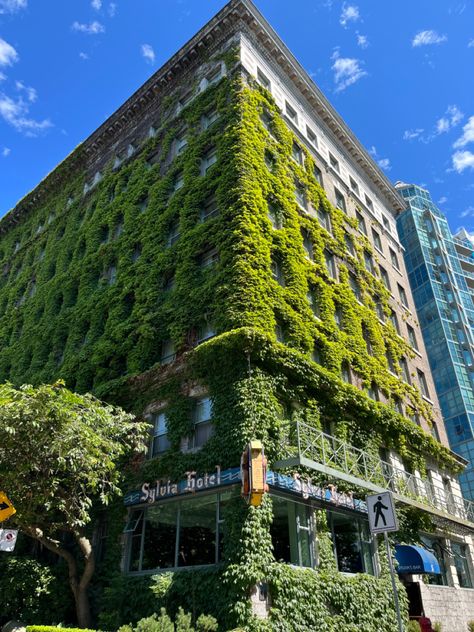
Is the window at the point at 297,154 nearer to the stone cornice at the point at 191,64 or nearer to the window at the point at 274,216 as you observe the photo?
the stone cornice at the point at 191,64

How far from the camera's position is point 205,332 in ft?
71.5

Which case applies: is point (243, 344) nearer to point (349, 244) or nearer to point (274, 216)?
point (274, 216)

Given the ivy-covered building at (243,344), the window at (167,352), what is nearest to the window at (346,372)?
the ivy-covered building at (243,344)

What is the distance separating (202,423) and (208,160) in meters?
16.8

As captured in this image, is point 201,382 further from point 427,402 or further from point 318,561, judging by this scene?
point 427,402

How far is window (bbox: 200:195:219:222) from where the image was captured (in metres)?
26.2

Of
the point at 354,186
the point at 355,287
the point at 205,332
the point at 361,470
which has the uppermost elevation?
the point at 354,186

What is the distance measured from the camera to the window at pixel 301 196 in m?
30.8

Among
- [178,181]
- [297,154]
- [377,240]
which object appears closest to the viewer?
[178,181]

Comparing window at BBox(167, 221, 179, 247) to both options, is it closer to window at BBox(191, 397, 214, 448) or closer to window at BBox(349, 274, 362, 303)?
window at BBox(191, 397, 214, 448)

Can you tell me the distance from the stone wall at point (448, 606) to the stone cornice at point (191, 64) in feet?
109

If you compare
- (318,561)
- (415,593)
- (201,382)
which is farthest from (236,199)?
(415,593)

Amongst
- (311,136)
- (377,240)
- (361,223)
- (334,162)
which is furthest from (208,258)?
(377,240)

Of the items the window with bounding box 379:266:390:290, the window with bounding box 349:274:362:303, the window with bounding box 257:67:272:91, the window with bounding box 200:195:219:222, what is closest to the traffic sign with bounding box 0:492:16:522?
the window with bounding box 200:195:219:222
